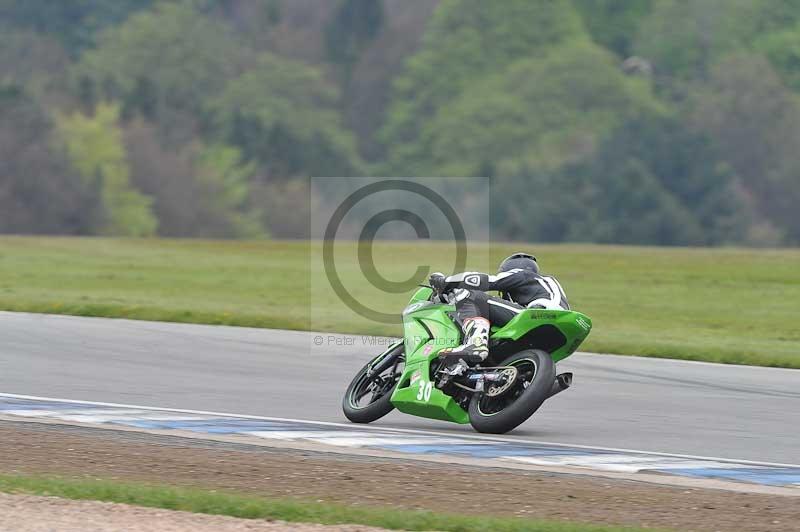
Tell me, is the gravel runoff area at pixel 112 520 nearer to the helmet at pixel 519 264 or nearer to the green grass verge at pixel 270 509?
the green grass verge at pixel 270 509

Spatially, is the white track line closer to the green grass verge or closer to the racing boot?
the racing boot

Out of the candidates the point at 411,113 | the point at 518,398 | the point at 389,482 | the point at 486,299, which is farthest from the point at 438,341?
the point at 411,113

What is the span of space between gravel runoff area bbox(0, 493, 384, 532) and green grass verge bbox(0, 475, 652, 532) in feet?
0.51

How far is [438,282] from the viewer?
11.6 m

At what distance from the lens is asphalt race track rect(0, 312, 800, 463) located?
1177 centimetres

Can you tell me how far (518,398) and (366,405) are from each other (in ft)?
4.94

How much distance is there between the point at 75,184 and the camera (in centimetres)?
6994

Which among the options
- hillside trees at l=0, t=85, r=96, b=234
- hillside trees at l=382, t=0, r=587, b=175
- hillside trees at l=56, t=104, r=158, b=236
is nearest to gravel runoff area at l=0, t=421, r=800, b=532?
hillside trees at l=0, t=85, r=96, b=234

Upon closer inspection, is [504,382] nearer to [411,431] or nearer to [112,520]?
[411,431]

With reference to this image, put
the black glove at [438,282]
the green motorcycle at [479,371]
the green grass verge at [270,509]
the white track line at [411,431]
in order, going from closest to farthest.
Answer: the green grass verge at [270,509] < the white track line at [411,431] < the green motorcycle at [479,371] < the black glove at [438,282]

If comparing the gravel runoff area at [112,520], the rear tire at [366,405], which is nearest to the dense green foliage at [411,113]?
the rear tire at [366,405]

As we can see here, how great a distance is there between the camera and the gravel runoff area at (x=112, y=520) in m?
7.87

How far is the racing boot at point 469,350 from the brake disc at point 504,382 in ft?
0.67

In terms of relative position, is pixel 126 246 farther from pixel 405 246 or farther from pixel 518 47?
pixel 518 47
